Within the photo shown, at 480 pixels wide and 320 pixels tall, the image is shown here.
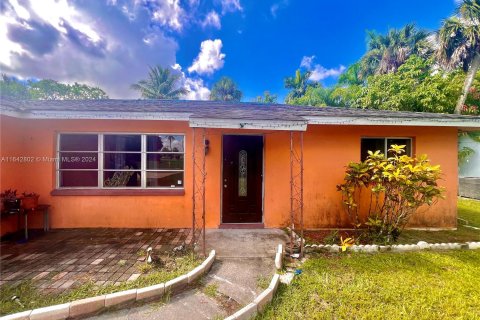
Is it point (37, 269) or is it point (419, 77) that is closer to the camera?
point (37, 269)

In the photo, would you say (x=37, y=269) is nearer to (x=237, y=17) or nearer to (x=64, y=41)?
(x=64, y=41)

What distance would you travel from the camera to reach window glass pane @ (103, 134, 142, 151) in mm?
5586

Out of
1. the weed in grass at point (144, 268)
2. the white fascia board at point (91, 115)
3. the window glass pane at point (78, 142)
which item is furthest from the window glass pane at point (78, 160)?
the weed in grass at point (144, 268)

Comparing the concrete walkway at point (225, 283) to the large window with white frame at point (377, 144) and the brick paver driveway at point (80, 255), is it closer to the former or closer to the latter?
the brick paver driveway at point (80, 255)

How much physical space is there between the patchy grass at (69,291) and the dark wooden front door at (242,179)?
7.81ft

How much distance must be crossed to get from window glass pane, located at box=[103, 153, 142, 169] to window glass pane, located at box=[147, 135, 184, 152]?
48cm

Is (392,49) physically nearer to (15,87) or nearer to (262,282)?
(262,282)

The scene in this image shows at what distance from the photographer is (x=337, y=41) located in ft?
65.2

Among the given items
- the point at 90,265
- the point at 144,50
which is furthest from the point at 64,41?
the point at 90,265

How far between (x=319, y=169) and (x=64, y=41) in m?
11.2

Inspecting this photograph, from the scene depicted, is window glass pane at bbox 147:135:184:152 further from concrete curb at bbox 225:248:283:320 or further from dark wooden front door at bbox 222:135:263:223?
concrete curb at bbox 225:248:283:320

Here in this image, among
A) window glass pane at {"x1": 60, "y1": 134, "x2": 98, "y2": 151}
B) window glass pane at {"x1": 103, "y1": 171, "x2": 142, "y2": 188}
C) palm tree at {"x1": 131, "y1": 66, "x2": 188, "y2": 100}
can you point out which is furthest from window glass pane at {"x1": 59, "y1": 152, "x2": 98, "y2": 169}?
palm tree at {"x1": 131, "y1": 66, "x2": 188, "y2": 100}

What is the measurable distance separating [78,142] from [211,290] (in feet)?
17.8

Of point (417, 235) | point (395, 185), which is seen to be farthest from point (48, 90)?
point (417, 235)
